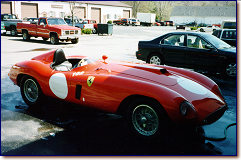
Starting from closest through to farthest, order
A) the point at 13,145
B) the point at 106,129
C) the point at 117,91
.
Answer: the point at 13,145 → the point at 117,91 → the point at 106,129

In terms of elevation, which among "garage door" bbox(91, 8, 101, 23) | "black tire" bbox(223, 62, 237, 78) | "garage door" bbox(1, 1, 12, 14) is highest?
"garage door" bbox(91, 8, 101, 23)

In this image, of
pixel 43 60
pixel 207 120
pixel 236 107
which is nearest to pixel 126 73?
pixel 207 120

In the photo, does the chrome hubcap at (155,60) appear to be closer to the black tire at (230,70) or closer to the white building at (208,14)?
the black tire at (230,70)

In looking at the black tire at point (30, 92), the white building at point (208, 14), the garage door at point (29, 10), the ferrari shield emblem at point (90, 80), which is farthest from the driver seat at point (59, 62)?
the white building at point (208, 14)

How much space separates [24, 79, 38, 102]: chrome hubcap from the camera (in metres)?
5.41

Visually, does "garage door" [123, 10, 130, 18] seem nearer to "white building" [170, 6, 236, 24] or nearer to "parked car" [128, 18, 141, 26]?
"parked car" [128, 18, 141, 26]

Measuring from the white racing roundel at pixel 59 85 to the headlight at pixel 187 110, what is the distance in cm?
214

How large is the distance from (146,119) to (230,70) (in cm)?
566

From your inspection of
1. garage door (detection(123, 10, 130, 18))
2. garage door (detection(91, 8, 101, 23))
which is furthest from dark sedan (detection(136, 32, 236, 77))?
garage door (detection(123, 10, 130, 18))

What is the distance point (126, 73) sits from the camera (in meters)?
4.51

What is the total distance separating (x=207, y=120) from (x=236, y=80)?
478 cm

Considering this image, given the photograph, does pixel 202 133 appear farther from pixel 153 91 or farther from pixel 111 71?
pixel 111 71

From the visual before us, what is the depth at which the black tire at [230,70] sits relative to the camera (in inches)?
336

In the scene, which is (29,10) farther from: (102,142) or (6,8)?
(102,142)
